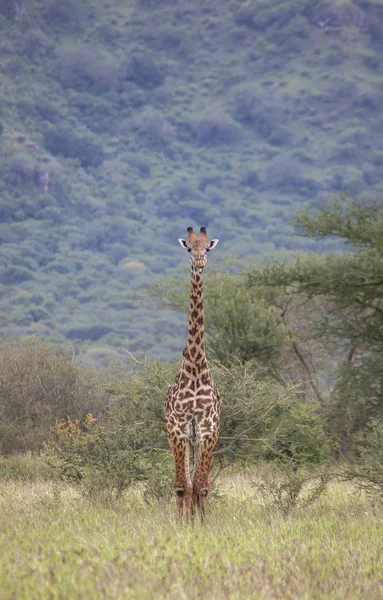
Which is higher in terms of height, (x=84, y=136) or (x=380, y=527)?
(x=84, y=136)

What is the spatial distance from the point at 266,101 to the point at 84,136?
110ft

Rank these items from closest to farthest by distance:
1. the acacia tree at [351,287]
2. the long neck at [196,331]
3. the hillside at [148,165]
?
1. the long neck at [196,331]
2. the acacia tree at [351,287]
3. the hillside at [148,165]

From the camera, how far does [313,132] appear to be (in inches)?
6407

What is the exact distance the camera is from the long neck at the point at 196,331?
9039 mm

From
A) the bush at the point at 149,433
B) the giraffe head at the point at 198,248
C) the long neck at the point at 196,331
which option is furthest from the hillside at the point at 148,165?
the giraffe head at the point at 198,248

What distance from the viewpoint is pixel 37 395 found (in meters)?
20.6

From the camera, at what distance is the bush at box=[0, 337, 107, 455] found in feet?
62.8

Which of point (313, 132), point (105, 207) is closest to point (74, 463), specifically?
point (105, 207)

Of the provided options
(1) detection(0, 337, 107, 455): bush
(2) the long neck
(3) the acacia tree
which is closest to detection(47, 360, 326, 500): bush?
(2) the long neck

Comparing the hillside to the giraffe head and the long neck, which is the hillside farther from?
the giraffe head

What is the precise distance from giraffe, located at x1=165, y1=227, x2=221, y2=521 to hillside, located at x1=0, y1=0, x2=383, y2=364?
3035 inches

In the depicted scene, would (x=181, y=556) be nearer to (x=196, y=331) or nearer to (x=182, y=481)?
(x=182, y=481)

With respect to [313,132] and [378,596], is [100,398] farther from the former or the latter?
[313,132]

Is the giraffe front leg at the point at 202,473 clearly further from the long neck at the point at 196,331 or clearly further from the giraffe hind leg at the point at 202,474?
the long neck at the point at 196,331
